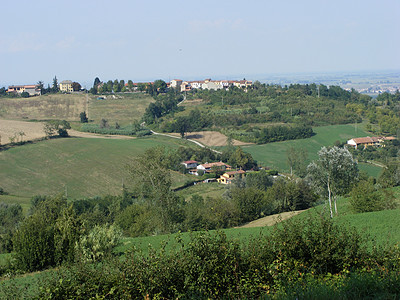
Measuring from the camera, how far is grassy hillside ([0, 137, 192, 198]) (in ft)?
168

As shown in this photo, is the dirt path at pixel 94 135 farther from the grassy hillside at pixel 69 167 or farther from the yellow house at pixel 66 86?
the yellow house at pixel 66 86

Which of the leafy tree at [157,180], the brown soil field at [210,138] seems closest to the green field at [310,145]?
the brown soil field at [210,138]

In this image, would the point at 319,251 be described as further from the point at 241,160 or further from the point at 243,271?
the point at 241,160

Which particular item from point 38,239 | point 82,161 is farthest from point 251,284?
point 82,161

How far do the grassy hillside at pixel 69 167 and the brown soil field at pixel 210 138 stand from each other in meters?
9.24

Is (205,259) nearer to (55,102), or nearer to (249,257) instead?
(249,257)

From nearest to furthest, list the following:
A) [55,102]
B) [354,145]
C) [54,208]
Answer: [54,208] → [354,145] → [55,102]

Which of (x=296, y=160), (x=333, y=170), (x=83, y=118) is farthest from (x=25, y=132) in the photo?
(x=333, y=170)

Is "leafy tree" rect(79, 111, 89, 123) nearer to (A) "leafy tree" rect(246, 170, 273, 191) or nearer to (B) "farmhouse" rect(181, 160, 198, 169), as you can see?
(B) "farmhouse" rect(181, 160, 198, 169)

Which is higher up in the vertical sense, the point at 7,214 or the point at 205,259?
the point at 205,259

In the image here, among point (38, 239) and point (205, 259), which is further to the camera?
point (38, 239)

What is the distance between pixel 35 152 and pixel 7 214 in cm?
2787

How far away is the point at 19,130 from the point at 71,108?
2653 centimetres

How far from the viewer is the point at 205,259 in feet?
28.4
